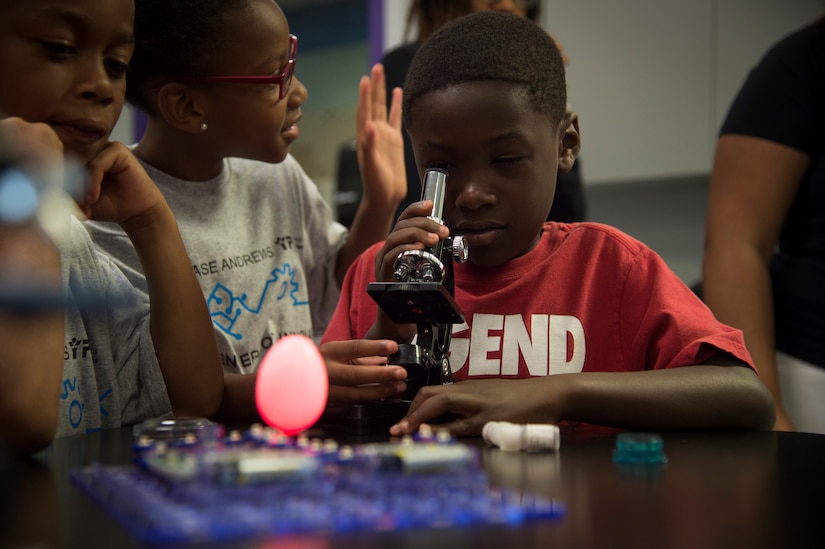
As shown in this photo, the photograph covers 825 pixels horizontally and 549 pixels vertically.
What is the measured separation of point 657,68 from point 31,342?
326 centimetres

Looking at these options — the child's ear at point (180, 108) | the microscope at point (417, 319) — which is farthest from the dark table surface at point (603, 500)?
the child's ear at point (180, 108)

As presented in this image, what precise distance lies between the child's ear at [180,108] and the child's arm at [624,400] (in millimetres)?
883

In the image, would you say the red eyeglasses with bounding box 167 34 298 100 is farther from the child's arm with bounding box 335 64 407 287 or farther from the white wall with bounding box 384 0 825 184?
the white wall with bounding box 384 0 825 184

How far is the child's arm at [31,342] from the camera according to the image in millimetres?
671

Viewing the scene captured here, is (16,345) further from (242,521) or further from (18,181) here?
(242,521)

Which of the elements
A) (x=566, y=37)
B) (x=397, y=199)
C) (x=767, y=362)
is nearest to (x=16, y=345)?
(x=397, y=199)

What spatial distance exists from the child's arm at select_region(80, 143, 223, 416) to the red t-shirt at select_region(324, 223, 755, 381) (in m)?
0.26

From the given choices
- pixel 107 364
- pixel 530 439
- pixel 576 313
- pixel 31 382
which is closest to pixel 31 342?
pixel 31 382

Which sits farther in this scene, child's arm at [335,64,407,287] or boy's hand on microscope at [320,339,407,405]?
child's arm at [335,64,407,287]

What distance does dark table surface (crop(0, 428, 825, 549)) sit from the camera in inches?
21.9

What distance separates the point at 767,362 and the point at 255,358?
3.40ft

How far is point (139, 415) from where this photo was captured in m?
1.44

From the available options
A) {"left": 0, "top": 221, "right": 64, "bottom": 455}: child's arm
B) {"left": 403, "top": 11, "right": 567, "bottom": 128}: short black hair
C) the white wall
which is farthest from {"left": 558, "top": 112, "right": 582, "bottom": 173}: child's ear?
the white wall

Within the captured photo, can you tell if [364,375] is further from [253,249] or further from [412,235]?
[253,249]
